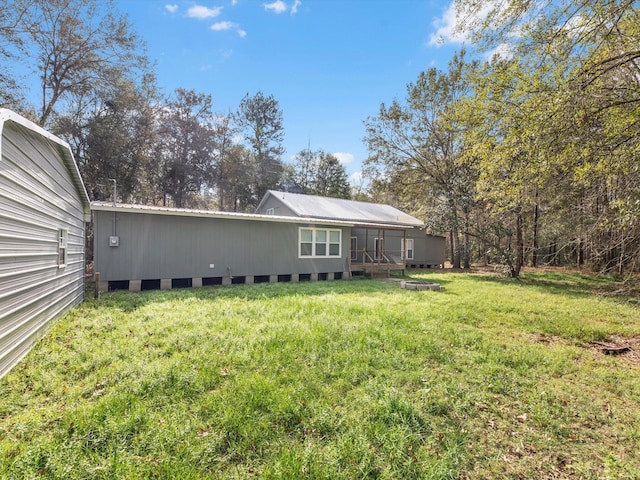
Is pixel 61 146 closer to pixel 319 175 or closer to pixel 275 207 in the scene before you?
pixel 275 207

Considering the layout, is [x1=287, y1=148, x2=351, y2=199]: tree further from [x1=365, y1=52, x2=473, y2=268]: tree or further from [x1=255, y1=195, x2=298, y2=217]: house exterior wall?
[x1=255, y1=195, x2=298, y2=217]: house exterior wall

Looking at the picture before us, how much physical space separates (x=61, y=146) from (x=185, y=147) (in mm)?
20497

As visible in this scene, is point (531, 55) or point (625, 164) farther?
point (531, 55)

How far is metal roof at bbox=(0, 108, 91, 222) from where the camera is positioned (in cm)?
324

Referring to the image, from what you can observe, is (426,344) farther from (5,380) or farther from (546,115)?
(5,380)

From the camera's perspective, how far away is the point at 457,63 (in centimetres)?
1792

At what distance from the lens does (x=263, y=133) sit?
2888 cm

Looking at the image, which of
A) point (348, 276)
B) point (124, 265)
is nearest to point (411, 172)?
point (348, 276)

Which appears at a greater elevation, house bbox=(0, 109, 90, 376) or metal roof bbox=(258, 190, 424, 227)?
metal roof bbox=(258, 190, 424, 227)

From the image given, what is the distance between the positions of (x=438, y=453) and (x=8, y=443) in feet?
10.6

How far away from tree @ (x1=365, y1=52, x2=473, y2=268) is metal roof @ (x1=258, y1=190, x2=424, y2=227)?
185 centimetres

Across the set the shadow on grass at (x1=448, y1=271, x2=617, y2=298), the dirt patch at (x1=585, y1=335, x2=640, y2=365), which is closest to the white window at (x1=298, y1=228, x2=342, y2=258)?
the shadow on grass at (x1=448, y1=271, x2=617, y2=298)

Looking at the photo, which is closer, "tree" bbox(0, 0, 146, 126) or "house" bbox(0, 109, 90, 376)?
"house" bbox(0, 109, 90, 376)

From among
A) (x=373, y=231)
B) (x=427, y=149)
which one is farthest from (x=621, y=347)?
(x=427, y=149)
